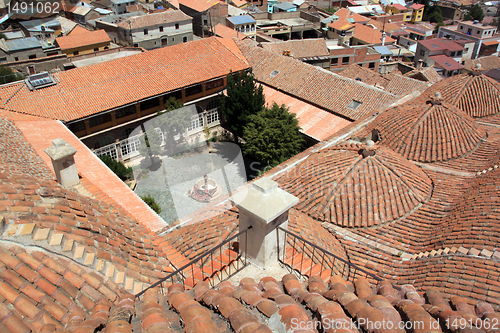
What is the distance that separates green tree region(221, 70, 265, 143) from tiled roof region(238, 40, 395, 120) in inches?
122

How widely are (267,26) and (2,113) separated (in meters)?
48.9

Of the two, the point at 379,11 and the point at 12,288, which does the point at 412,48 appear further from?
the point at 12,288

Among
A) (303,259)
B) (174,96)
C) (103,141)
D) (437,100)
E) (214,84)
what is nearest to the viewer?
(303,259)

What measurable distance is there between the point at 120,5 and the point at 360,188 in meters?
64.6

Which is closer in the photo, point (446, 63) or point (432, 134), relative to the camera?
point (432, 134)

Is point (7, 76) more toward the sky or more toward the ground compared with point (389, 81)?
more toward the sky

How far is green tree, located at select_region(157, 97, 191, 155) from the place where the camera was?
24.2 meters

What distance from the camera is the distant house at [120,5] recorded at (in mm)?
60475

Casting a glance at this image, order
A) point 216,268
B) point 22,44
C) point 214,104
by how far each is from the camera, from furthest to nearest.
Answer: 1. point 22,44
2. point 214,104
3. point 216,268

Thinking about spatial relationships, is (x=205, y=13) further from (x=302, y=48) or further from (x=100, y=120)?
(x=100, y=120)

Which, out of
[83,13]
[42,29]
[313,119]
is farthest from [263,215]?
[83,13]

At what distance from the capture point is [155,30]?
46156 mm

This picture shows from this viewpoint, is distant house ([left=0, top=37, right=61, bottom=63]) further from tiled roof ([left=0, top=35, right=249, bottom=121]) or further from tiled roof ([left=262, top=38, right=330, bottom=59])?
tiled roof ([left=262, top=38, right=330, bottom=59])

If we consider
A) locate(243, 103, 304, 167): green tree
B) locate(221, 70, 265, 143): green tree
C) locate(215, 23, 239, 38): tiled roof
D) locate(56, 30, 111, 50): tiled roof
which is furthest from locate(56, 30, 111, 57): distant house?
locate(243, 103, 304, 167): green tree
